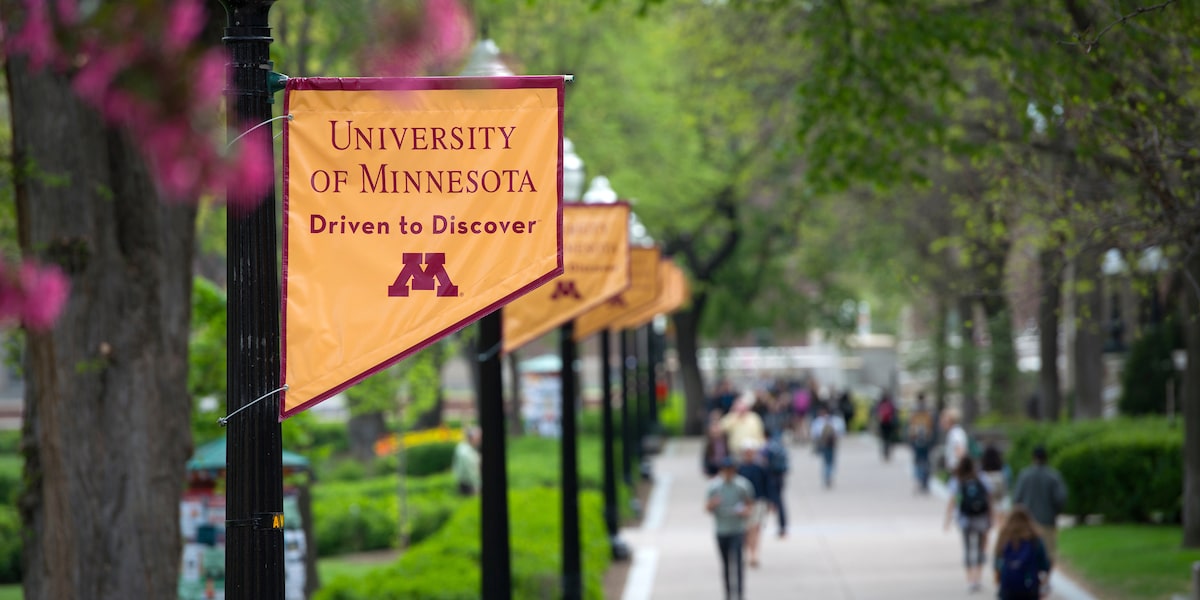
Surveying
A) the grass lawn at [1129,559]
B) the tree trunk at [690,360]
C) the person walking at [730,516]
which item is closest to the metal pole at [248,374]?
the person walking at [730,516]

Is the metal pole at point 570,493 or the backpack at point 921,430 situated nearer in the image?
the metal pole at point 570,493

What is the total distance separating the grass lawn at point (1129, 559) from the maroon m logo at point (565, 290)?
24.6ft

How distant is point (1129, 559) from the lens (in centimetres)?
1834

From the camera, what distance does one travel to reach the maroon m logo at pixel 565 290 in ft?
39.0

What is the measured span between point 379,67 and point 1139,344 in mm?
29688

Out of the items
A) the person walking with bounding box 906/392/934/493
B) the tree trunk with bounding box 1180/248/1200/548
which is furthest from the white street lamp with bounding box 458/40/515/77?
the person walking with bounding box 906/392/934/493

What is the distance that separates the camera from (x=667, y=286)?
25.1 metres

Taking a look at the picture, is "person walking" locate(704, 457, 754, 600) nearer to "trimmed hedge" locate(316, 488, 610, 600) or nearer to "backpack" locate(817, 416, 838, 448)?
"trimmed hedge" locate(316, 488, 610, 600)

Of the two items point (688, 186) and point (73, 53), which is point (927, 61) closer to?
point (73, 53)

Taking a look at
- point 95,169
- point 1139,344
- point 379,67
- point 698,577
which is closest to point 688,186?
point 1139,344

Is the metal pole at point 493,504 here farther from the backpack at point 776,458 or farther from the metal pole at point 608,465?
the backpack at point 776,458

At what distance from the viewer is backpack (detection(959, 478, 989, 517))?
17469 millimetres

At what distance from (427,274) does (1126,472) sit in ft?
60.5

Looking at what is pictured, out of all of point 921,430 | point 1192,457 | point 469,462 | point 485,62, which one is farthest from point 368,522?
point 485,62
